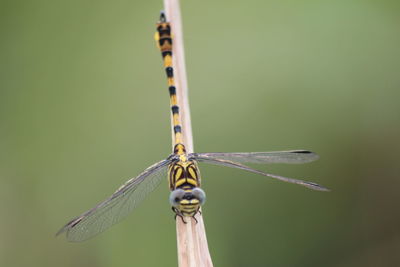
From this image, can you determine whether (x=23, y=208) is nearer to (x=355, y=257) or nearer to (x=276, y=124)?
(x=276, y=124)

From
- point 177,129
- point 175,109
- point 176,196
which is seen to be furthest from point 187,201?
point 175,109

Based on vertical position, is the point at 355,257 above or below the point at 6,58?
below

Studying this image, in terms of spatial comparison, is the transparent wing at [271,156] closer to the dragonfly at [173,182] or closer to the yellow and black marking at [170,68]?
the dragonfly at [173,182]

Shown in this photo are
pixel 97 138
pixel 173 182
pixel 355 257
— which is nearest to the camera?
pixel 173 182

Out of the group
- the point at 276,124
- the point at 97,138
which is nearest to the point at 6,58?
the point at 97,138

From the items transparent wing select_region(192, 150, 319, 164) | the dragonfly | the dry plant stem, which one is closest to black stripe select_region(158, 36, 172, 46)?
the dragonfly

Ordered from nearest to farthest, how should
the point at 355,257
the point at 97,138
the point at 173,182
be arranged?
the point at 173,182, the point at 355,257, the point at 97,138

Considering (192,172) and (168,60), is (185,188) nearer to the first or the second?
(192,172)

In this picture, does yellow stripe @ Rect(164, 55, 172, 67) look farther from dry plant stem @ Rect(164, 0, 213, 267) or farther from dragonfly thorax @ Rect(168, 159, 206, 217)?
dragonfly thorax @ Rect(168, 159, 206, 217)
